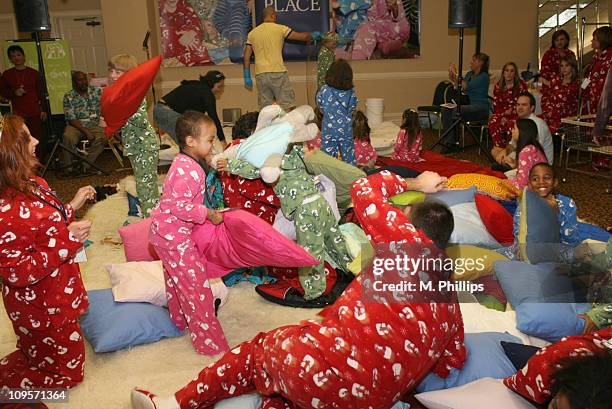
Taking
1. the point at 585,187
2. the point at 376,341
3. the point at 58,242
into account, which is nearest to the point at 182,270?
the point at 58,242

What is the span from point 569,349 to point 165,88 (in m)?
7.66

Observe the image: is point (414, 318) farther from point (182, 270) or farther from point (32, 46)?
point (32, 46)

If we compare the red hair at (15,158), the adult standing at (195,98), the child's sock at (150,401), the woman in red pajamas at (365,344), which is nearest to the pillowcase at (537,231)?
the woman in red pajamas at (365,344)

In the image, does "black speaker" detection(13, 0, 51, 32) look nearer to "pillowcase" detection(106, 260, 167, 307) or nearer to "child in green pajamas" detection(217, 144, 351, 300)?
"pillowcase" detection(106, 260, 167, 307)

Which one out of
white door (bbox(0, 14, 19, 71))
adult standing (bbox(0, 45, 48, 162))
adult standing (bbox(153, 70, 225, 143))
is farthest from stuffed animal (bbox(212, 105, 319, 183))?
white door (bbox(0, 14, 19, 71))

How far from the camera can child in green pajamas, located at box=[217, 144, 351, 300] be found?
3160 mm

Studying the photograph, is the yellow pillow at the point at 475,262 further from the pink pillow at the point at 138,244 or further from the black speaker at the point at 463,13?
the black speaker at the point at 463,13

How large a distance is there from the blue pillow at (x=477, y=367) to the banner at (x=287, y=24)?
6594 mm

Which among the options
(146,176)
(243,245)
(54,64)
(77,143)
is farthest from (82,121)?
(243,245)

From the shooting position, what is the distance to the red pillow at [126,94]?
13.1ft

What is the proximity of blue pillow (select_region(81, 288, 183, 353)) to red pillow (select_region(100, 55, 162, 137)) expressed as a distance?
1494 millimetres

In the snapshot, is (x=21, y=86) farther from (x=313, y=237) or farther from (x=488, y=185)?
(x=488, y=185)

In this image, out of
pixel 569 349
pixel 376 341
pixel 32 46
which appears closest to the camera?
pixel 376 341

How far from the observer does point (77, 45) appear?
30.1 ft
